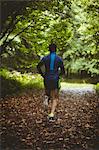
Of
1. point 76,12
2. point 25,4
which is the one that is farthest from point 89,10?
point 25,4

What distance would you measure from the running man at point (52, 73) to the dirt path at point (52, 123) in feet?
0.20

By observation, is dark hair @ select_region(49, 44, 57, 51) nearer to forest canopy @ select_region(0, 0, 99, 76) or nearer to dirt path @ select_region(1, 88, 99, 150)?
forest canopy @ select_region(0, 0, 99, 76)

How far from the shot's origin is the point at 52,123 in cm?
345

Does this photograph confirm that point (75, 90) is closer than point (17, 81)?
Yes

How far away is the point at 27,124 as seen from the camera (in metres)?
3.41

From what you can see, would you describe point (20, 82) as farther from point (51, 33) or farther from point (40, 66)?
point (51, 33)

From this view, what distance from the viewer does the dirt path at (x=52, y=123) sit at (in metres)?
3.22

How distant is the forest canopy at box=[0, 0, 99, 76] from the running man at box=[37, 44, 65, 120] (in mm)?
74

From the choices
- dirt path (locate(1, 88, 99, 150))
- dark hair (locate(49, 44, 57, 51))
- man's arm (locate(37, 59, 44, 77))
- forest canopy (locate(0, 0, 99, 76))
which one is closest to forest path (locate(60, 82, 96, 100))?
dirt path (locate(1, 88, 99, 150))

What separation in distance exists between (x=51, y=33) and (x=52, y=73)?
0.50 metres

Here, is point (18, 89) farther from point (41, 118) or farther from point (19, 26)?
point (19, 26)

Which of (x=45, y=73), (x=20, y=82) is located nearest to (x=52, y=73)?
(x=45, y=73)

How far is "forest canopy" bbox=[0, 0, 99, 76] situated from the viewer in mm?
3539

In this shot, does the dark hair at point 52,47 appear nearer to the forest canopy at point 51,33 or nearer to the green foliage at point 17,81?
the forest canopy at point 51,33
